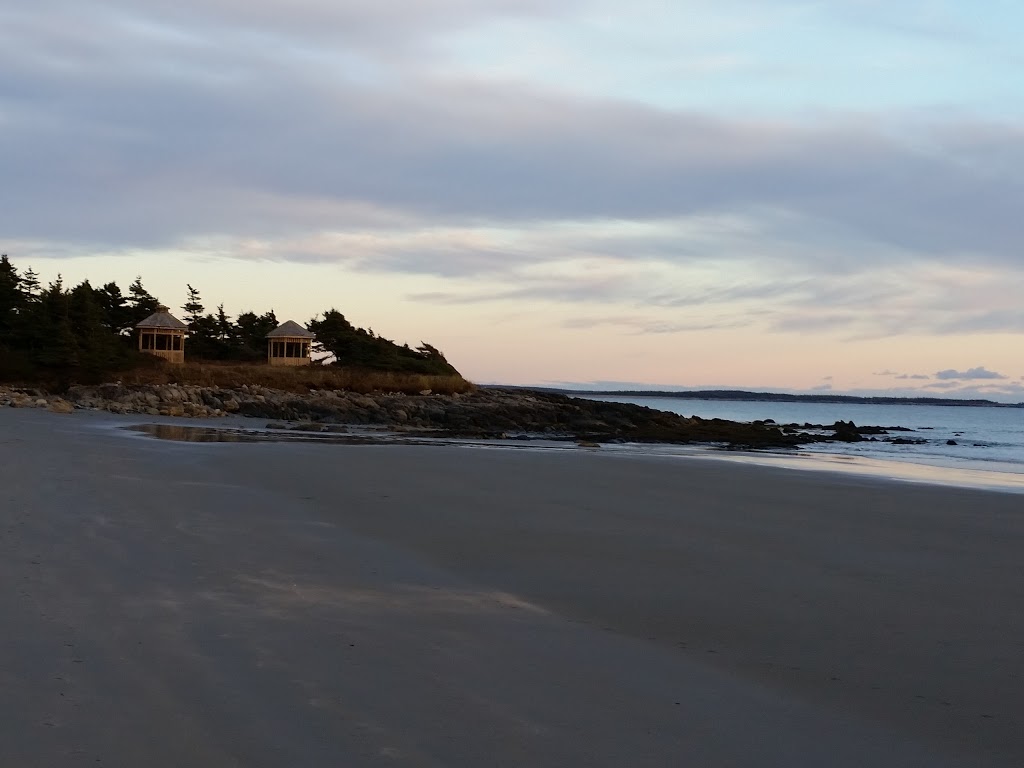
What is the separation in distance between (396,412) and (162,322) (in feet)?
64.9

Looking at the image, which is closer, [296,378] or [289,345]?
[296,378]

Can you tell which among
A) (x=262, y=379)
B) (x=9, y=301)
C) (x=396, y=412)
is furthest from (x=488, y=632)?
(x=9, y=301)

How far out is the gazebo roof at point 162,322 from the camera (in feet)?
175

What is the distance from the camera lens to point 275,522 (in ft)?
33.2

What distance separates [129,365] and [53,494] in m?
39.3

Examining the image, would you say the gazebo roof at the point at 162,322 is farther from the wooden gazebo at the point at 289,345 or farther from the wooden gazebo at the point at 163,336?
the wooden gazebo at the point at 289,345

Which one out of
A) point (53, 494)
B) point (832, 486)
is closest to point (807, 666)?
point (53, 494)

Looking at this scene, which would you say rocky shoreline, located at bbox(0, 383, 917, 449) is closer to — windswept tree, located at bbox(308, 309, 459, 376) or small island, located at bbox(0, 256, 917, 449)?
small island, located at bbox(0, 256, 917, 449)

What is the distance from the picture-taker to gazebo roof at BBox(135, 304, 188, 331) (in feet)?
175

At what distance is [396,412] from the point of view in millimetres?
41688

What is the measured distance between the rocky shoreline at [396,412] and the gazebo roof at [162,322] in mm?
10838

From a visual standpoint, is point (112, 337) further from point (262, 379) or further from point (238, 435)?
point (238, 435)

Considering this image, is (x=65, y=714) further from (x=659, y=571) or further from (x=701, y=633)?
(x=659, y=571)

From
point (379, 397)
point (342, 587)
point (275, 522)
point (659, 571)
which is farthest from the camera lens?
point (379, 397)
